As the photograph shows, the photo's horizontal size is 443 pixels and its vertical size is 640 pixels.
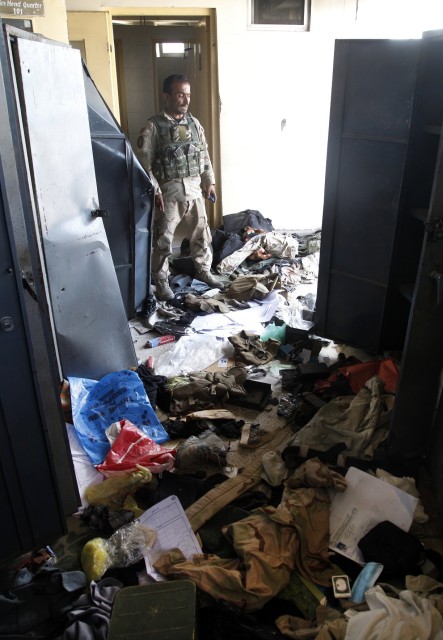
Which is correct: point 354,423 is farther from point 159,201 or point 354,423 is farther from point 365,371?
point 159,201

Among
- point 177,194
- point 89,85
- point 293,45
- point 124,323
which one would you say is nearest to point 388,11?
point 293,45

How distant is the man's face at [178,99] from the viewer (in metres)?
4.20

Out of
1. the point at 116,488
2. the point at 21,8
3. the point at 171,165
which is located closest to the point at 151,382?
the point at 116,488

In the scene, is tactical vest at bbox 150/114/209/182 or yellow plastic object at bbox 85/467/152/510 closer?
yellow plastic object at bbox 85/467/152/510

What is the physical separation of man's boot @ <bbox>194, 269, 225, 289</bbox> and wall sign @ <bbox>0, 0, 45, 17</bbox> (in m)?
2.45

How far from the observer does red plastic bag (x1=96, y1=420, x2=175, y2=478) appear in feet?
7.95

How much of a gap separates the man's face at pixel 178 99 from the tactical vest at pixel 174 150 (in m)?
0.09

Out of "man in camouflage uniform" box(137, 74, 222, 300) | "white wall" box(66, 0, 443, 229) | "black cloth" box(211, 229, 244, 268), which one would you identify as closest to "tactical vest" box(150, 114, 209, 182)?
"man in camouflage uniform" box(137, 74, 222, 300)

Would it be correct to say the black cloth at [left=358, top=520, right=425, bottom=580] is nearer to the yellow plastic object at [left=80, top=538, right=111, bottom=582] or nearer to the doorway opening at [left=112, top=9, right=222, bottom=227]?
the yellow plastic object at [left=80, top=538, right=111, bottom=582]

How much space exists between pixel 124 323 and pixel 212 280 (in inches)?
69.2

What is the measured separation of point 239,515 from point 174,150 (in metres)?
3.19

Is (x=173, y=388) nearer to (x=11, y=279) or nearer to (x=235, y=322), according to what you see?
(x=235, y=322)

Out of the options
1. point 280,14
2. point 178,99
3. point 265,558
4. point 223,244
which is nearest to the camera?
point 265,558

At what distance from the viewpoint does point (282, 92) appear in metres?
5.88
